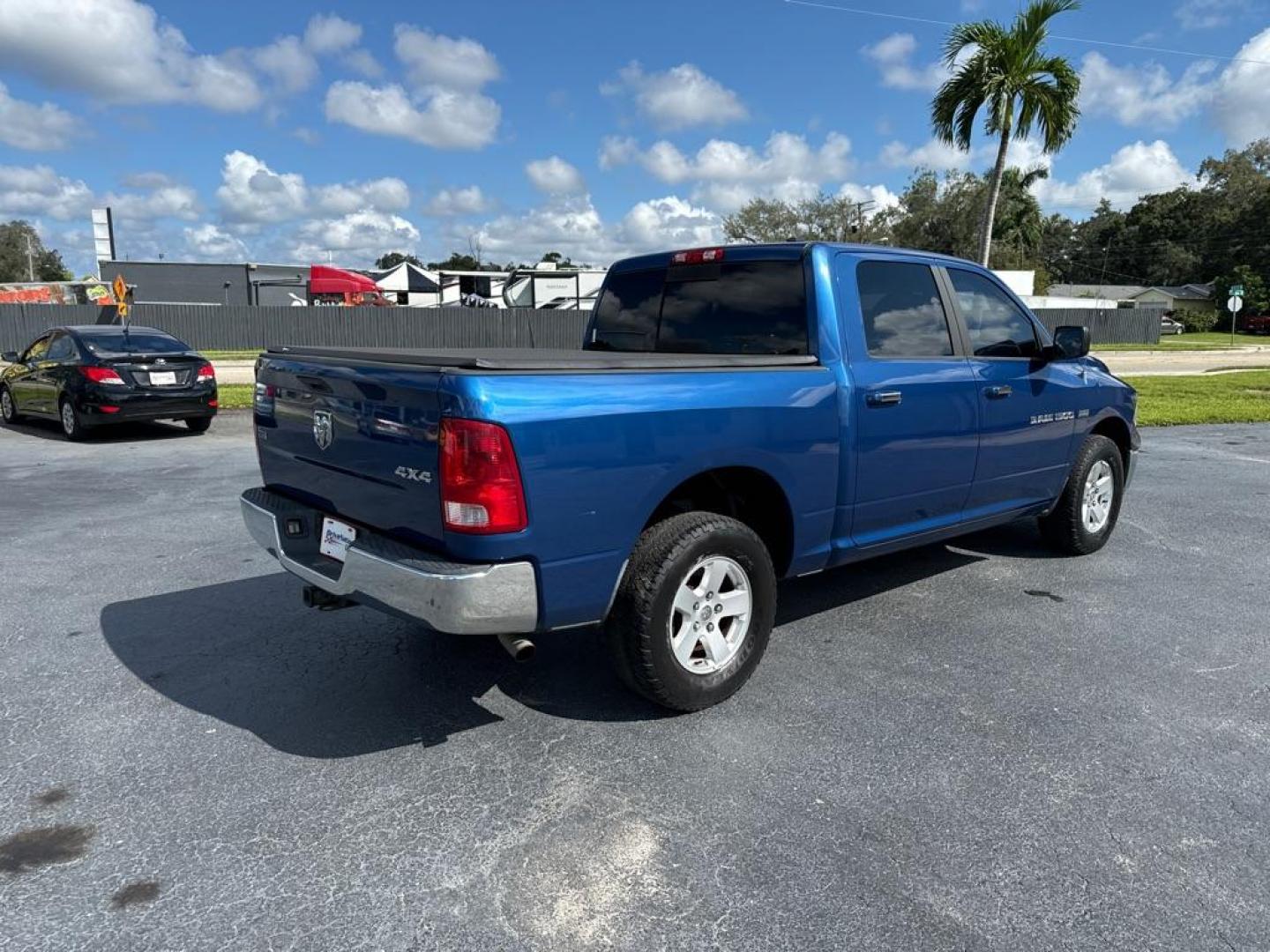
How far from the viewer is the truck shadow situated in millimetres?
3521

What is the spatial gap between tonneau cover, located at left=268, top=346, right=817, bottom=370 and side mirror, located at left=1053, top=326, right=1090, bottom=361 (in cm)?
215

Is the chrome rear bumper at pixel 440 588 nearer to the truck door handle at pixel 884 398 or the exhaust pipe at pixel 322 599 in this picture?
the exhaust pipe at pixel 322 599

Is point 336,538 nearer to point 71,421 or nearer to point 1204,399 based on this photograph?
point 71,421

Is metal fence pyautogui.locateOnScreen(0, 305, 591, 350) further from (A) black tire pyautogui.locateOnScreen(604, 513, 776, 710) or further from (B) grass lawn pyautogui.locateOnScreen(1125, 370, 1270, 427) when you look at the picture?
(A) black tire pyautogui.locateOnScreen(604, 513, 776, 710)

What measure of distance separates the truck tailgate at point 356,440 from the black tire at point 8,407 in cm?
1104

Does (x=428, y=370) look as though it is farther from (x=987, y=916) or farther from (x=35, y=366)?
(x=35, y=366)

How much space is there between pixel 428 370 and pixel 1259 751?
3.34 meters

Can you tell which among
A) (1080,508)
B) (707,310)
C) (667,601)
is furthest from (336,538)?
(1080,508)

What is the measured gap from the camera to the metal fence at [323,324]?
27812 millimetres

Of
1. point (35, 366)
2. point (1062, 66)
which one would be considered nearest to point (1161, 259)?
point (1062, 66)

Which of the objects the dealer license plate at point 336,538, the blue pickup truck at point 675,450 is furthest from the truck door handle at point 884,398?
the dealer license plate at point 336,538

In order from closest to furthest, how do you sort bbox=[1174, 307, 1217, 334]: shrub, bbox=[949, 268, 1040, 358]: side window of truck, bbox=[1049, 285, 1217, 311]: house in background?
bbox=[949, 268, 1040, 358]: side window of truck, bbox=[1174, 307, 1217, 334]: shrub, bbox=[1049, 285, 1217, 311]: house in background

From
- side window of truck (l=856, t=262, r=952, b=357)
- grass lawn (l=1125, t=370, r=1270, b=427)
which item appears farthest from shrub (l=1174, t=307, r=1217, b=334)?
side window of truck (l=856, t=262, r=952, b=357)

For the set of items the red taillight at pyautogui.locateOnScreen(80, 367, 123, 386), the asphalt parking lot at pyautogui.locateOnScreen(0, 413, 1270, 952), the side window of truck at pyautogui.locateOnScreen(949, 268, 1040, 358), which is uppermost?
the side window of truck at pyautogui.locateOnScreen(949, 268, 1040, 358)
